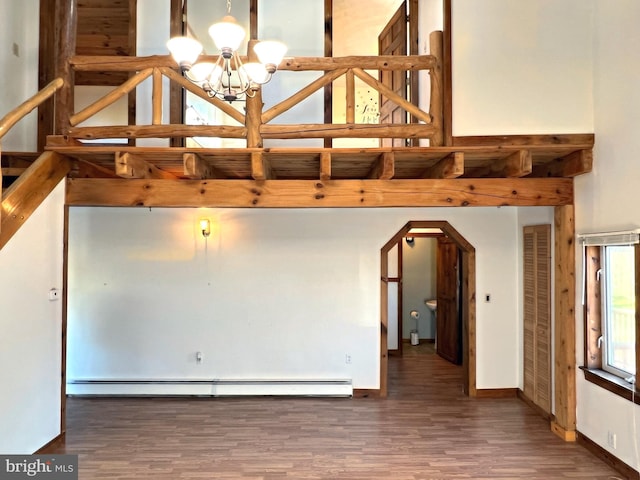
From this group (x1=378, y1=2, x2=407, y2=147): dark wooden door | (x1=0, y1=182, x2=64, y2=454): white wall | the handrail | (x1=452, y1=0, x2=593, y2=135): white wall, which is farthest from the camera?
(x1=378, y1=2, x2=407, y2=147): dark wooden door

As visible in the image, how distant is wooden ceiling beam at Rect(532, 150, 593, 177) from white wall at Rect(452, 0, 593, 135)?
0.22 m

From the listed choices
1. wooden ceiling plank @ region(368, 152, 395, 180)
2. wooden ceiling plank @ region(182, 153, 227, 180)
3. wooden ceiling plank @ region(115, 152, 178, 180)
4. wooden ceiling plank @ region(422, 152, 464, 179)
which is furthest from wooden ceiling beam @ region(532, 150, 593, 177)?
wooden ceiling plank @ region(115, 152, 178, 180)

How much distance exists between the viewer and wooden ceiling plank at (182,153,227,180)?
3.33 meters

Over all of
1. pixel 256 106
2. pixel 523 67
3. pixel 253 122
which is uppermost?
pixel 523 67

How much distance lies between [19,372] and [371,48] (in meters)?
5.83

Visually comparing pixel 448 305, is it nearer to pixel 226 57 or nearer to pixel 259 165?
pixel 259 165

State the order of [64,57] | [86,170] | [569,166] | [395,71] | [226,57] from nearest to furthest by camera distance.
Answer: [226,57]
[64,57]
[569,166]
[86,170]
[395,71]

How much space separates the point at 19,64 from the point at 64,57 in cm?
150

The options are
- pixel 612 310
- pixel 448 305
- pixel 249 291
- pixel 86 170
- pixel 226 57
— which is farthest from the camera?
pixel 448 305

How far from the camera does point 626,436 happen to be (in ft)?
10.1

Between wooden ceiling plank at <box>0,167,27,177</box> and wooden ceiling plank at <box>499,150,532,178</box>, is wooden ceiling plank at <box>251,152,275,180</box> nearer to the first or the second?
wooden ceiling plank at <box>0,167,27,177</box>

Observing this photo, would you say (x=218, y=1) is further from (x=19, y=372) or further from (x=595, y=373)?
(x=595, y=373)

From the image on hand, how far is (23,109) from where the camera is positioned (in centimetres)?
287

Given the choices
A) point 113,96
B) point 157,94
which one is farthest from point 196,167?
point 113,96
